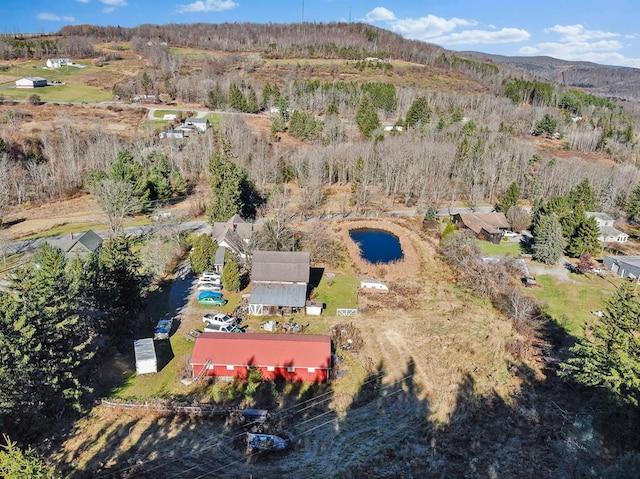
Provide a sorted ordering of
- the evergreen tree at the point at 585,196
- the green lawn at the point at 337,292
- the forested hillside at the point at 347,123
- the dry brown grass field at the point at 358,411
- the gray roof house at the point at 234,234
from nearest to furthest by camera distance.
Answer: the dry brown grass field at the point at 358,411 < the green lawn at the point at 337,292 < the gray roof house at the point at 234,234 < the evergreen tree at the point at 585,196 < the forested hillside at the point at 347,123

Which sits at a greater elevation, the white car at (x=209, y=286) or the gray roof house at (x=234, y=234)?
the gray roof house at (x=234, y=234)

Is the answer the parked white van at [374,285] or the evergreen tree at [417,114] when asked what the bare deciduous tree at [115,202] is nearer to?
the parked white van at [374,285]

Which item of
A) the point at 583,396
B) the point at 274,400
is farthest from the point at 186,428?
the point at 583,396

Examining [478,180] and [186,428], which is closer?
[186,428]

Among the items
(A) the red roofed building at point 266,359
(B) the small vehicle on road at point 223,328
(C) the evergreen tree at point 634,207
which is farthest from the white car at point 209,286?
(C) the evergreen tree at point 634,207

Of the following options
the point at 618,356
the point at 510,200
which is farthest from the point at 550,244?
the point at 618,356

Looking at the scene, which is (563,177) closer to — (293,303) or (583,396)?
(583,396)

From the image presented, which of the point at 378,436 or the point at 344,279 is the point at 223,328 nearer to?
the point at 378,436
